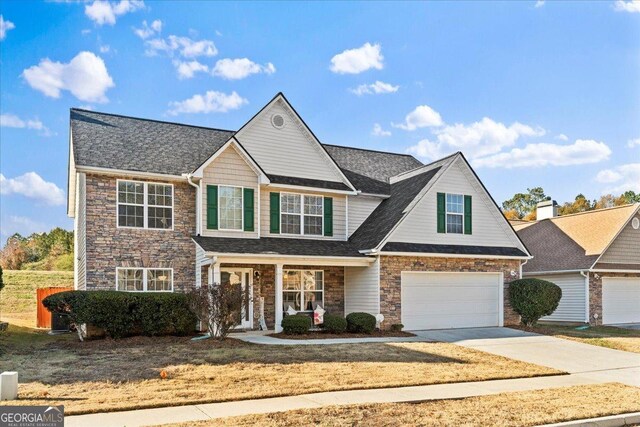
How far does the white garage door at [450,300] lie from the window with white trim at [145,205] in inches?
343

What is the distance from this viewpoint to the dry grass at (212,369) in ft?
29.5

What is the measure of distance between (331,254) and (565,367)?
846 cm

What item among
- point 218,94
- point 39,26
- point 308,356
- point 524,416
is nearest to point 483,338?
point 308,356

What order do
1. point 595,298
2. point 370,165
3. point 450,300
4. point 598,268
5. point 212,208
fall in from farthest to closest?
point 370,165 → point 595,298 → point 598,268 → point 450,300 → point 212,208

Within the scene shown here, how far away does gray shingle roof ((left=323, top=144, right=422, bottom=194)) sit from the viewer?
23.1m

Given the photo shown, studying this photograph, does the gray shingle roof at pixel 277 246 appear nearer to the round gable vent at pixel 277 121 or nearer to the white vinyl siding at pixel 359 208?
the white vinyl siding at pixel 359 208

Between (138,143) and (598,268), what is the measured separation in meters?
20.2

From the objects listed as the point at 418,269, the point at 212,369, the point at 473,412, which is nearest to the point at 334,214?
the point at 418,269

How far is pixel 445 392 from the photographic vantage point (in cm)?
978

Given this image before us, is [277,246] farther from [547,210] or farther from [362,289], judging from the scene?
[547,210]

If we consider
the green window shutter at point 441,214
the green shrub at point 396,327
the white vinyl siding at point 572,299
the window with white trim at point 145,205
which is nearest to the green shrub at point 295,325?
the green shrub at point 396,327

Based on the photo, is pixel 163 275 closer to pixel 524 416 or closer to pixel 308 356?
pixel 308 356

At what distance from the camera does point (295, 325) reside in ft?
56.1

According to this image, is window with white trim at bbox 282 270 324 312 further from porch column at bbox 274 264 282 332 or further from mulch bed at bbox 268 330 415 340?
mulch bed at bbox 268 330 415 340
